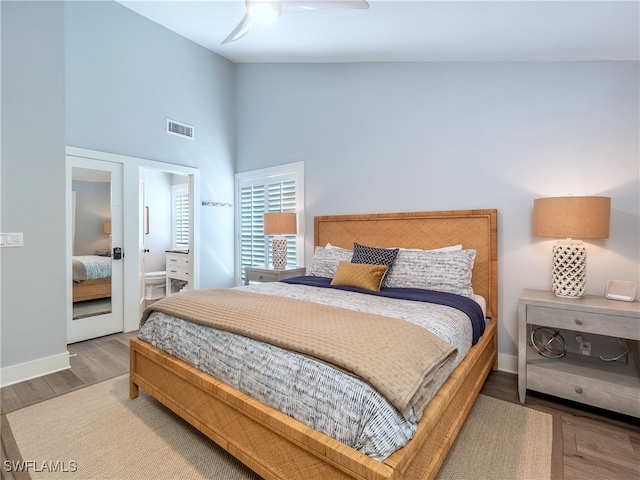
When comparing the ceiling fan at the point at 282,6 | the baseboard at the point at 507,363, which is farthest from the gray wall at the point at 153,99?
the baseboard at the point at 507,363

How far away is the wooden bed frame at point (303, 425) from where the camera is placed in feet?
3.94

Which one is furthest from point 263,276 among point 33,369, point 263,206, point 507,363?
point 507,363

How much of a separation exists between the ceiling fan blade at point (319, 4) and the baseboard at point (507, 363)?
293cm

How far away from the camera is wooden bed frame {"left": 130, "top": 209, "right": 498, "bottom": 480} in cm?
120

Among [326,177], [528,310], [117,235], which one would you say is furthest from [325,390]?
[117,235]

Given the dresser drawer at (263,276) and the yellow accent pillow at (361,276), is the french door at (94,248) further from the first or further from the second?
the yellow accent pillow at (361,276)

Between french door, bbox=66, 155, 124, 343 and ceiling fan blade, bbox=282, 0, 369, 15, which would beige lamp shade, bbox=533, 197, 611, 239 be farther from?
french door, bbox=66, 155, 124, 343

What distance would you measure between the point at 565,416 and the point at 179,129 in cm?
483

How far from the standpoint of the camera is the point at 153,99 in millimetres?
4043

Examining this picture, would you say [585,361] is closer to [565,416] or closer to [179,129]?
[565,416]

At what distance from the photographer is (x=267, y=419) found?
139 cm

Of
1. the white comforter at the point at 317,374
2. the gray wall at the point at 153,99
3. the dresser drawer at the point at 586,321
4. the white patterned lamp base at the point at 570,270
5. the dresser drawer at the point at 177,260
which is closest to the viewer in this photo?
the white comforter at the point at 317,374

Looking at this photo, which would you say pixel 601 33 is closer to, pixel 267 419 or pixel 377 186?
pixel 377 186

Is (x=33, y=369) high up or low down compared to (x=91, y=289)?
down
